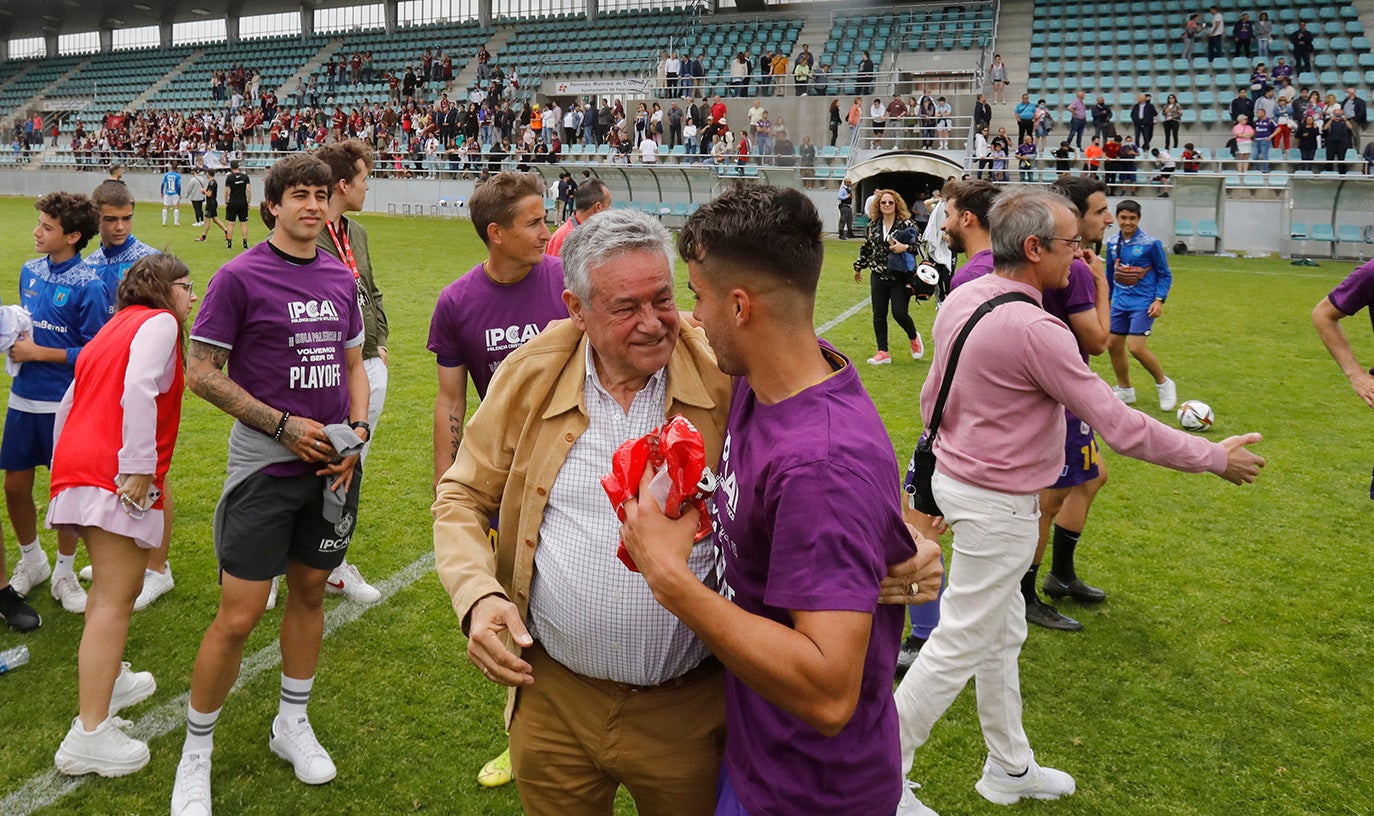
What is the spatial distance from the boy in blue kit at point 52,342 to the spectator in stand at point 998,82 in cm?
2878

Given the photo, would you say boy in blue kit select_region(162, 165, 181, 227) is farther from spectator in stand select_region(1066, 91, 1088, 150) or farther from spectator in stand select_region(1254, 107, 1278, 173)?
spectator in stand select_region(1254, 107, 1278, 173)

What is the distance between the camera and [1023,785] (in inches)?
143

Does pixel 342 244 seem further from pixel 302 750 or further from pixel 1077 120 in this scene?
pixel 1077 120

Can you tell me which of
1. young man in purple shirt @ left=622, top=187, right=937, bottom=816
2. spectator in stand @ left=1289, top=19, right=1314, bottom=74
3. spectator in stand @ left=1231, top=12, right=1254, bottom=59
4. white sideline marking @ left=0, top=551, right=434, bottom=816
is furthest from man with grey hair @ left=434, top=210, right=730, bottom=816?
spectator in stand @ left=1231, top=12, right=1254, bottom=59

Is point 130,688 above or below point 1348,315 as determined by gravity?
below

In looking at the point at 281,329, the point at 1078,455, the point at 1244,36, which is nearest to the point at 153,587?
the point at 281,329

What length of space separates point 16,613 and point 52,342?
4.59ft

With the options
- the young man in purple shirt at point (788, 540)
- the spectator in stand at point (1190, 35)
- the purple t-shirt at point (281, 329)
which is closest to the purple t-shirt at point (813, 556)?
the young man in purple shirt at point (788, 540)

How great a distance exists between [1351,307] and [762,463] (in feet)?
13.2

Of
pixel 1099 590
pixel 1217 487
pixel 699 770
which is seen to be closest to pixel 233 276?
pixel 699 770

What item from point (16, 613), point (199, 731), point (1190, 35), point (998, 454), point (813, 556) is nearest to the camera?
point (813, 556)

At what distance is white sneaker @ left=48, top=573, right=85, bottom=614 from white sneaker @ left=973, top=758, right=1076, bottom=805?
4.52 m

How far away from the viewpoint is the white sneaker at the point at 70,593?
196 inches

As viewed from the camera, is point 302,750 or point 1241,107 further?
point 1241,107
